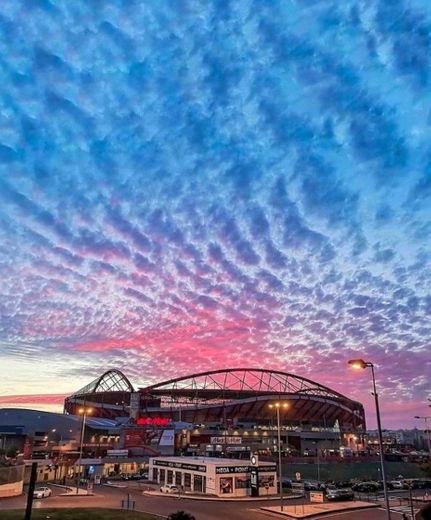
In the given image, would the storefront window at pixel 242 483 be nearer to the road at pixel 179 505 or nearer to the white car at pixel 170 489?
the road at pixel 179 505

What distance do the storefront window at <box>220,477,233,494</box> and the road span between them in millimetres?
5019

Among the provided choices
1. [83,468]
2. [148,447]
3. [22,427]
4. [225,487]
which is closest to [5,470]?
[225,487]

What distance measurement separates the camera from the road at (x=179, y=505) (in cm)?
4262

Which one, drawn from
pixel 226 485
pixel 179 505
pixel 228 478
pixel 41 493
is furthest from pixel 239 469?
pixel 41 493

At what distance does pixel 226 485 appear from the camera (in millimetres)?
57812

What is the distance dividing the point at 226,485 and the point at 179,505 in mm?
10243

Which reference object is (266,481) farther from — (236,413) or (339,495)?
(236,413)

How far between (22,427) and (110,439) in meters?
28.4

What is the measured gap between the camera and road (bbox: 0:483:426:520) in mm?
42625

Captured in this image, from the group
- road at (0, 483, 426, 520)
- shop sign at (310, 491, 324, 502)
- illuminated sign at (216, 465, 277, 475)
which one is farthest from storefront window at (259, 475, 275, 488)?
shop sign at (310, 491, 324, 502)

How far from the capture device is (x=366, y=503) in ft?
174

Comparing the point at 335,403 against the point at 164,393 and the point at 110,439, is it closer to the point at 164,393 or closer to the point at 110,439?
the point at 164,393

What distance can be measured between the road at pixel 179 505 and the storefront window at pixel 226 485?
16.5 ft

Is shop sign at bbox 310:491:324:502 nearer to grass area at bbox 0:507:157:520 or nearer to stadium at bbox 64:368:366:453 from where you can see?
grass area at bbox 0:507:157:520
